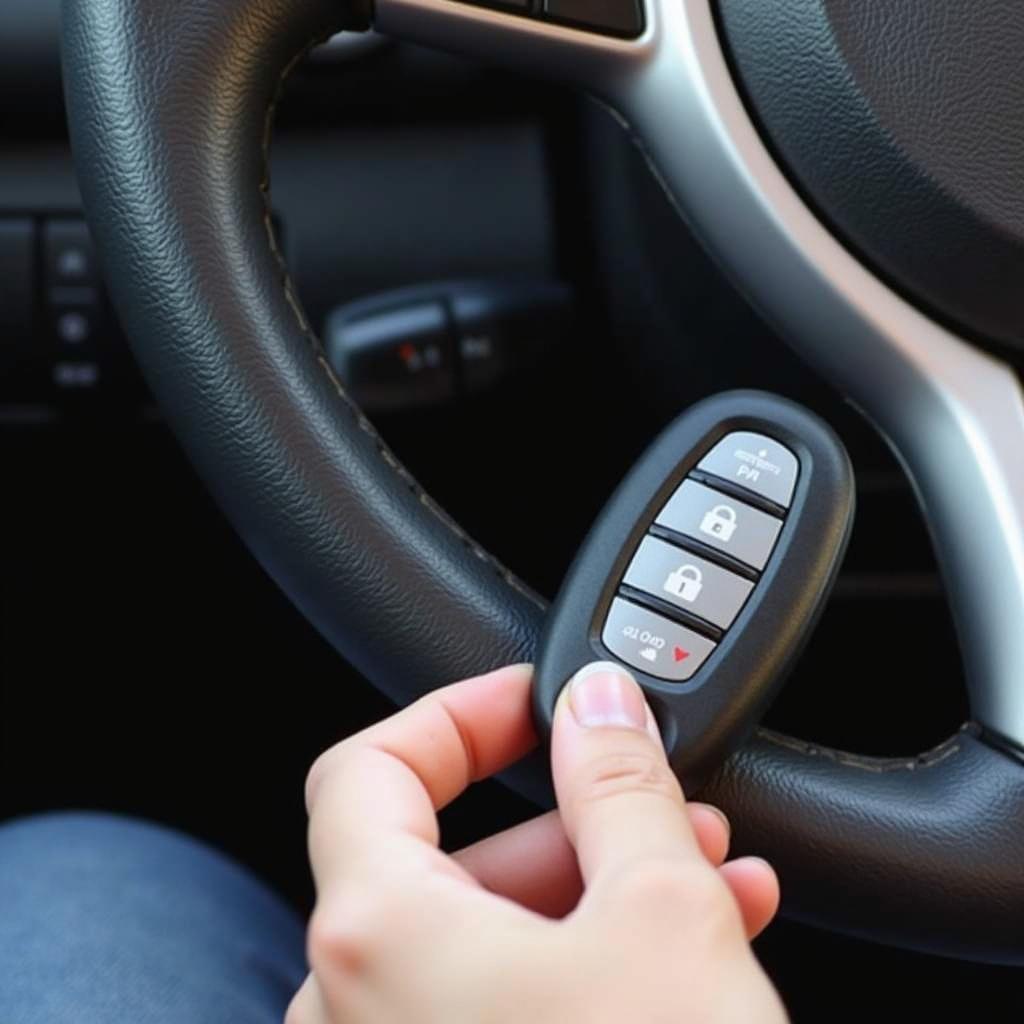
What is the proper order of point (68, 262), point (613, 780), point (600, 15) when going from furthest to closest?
1. point (68, 262)
2. point (600, 15)
3. point (613, 780)

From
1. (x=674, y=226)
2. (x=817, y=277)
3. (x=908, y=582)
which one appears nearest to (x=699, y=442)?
(x=817, y=277)

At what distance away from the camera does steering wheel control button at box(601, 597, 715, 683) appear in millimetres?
488

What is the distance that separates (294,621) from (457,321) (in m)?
0.24

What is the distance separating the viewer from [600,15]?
0.58 m

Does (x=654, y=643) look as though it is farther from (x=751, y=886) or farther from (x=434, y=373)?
(x=434, y=373)

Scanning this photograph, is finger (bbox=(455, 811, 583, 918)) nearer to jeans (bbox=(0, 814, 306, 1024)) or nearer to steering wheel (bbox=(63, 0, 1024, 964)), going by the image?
steering wheel (bbox=(63, 0, 1024, 964))

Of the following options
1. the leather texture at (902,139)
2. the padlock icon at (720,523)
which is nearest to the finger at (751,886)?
the padlock icon at (720,523)

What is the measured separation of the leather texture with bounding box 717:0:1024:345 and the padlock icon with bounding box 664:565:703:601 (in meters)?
0.16

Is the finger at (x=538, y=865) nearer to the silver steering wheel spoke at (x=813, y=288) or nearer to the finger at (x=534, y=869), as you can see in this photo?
the finger at (x=534, y=869)

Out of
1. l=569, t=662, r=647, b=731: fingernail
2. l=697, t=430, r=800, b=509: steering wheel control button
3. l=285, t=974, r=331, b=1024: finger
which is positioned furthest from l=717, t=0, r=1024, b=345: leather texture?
l=285, t=974, r=331, b=1024: finger

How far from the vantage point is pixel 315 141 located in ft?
2.75

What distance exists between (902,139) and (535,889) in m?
0.31

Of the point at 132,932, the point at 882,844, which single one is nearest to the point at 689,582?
the point at 882,844

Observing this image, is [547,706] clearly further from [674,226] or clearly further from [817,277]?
[674,226]
